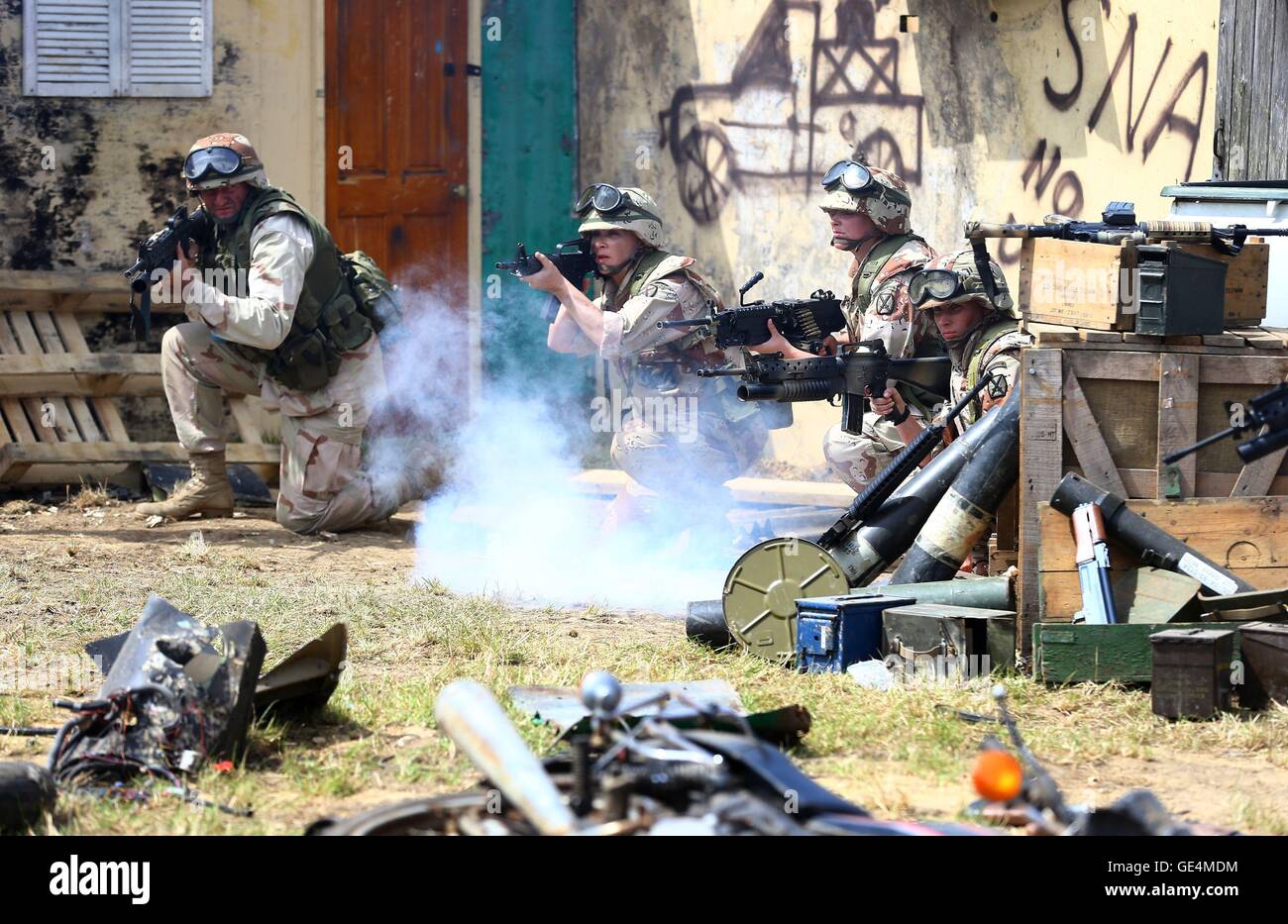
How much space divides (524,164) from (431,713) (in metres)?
6.72

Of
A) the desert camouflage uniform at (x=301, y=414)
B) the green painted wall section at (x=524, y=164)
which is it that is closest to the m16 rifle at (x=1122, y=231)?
the desert camouflage uniform at (x=301, y=414)

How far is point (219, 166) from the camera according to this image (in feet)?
25.5

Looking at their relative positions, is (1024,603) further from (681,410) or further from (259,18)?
(259,18)

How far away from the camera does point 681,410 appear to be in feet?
24.9

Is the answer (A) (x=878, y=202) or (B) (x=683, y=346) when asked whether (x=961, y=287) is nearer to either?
(A) (x=878, y=202)

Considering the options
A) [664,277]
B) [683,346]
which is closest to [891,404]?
[683,346]

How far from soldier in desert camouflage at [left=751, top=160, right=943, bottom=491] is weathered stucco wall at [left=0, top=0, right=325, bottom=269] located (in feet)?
15.0

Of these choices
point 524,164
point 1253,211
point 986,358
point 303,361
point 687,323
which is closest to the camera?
point 986,358

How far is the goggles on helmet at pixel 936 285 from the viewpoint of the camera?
6.28m

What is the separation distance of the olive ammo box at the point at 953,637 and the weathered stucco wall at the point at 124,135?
647cm

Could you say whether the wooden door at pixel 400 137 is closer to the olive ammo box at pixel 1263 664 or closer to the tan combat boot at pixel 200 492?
the tan combat boot at pixel 200 492
